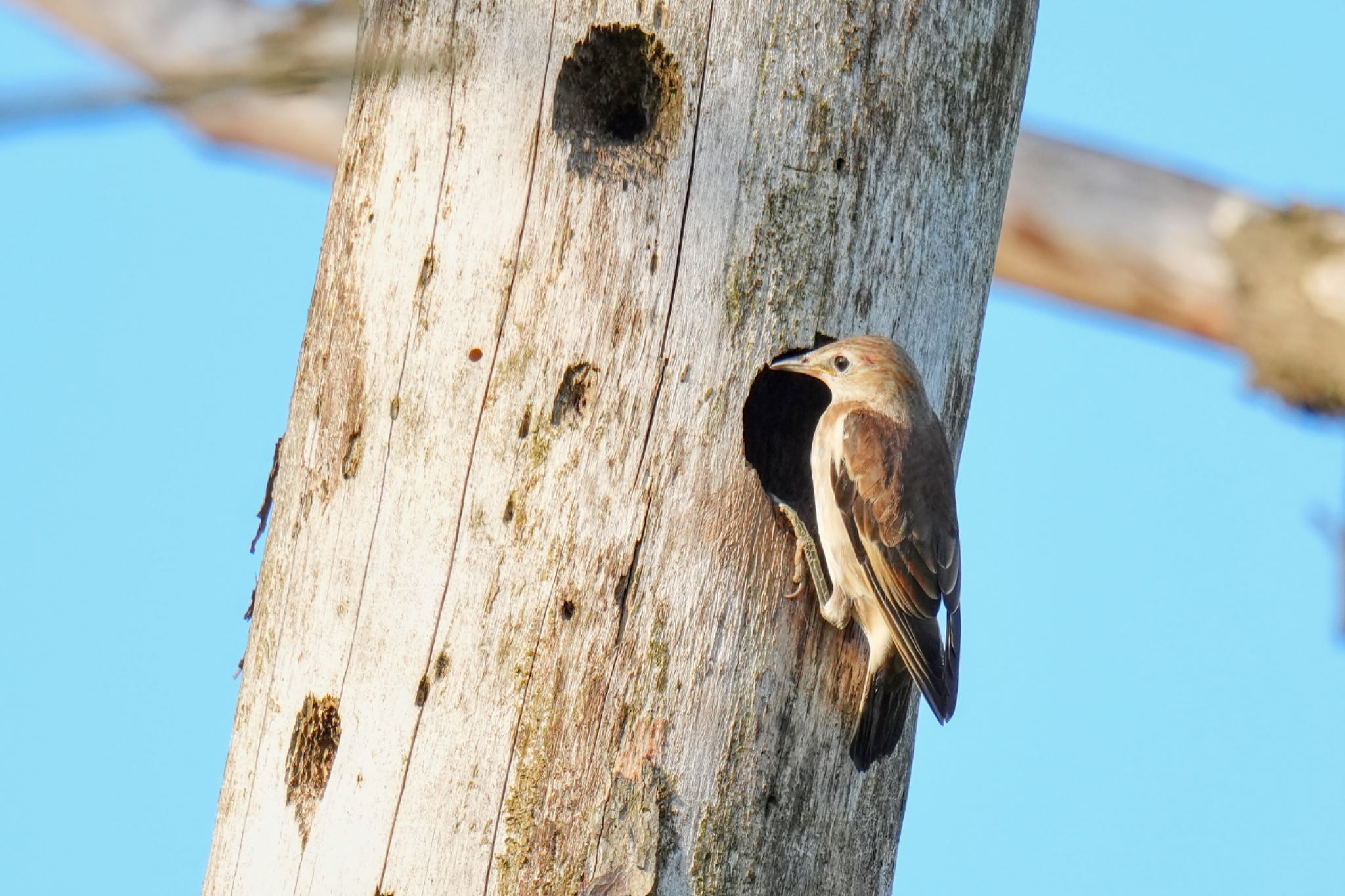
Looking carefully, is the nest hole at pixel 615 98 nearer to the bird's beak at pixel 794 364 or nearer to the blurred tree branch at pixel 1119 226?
the bird's beak at pixel 794 364

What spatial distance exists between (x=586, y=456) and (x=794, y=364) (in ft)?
1.95

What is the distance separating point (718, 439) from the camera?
363 centimetres

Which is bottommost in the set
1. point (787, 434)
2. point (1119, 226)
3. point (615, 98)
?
point (787, 434)

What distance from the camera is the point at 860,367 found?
4.01 m

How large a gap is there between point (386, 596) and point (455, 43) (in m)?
1.36

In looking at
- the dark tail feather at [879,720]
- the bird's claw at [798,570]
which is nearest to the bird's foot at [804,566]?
the bird's claw at [798,570]

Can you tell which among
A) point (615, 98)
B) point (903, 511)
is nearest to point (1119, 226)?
point (903, 511)

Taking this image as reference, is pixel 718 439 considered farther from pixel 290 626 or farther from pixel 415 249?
pixel 290 626

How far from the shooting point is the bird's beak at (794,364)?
374cm

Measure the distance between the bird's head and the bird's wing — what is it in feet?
0.52

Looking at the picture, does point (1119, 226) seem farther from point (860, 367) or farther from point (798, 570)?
point (798, 570)

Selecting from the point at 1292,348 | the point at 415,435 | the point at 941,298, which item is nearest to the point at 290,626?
the point at 415,435

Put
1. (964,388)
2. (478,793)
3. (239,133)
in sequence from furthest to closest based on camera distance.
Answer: (239,133) < (964,388) < (478,793)

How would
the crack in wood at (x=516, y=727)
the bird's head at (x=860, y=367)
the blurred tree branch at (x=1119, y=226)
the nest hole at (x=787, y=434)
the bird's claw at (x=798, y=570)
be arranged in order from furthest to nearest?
the blurred tree branch at (x=1119, y=226), the nest hole at (x=787, y=434), the bird's head at (x=860, y=367), the bird's claw at (x=798, y=570), the crack in wood at (x=516, y=727)
